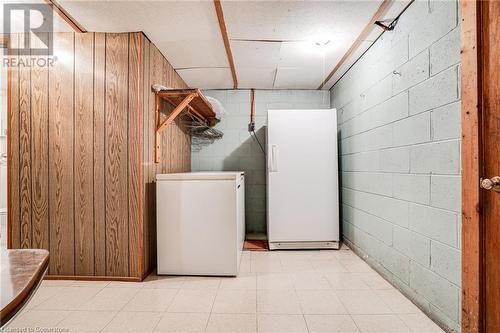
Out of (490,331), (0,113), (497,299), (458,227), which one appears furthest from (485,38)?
(0,113)

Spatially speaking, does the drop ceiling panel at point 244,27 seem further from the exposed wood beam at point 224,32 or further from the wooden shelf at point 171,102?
the wooden shelf at point 171,102

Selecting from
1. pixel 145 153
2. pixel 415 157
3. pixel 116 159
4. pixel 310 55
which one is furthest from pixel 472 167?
pixel 116 159

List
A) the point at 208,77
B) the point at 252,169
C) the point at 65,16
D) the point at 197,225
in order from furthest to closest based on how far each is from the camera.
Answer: the point at 252,169 → the point at 208,77 → the point at 197,225 → the point at 65,16

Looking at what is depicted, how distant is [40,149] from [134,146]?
32.1 inches

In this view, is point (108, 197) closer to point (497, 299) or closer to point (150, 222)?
point (150, 222)

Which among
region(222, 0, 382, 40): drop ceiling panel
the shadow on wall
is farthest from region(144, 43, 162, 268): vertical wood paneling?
the shadow on wall

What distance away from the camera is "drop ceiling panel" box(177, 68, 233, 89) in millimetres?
3158

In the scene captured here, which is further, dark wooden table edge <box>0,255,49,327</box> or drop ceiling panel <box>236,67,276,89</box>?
drop ceiling panel <box>236,67,276,89</box>

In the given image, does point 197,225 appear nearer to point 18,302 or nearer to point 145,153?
point 145,153

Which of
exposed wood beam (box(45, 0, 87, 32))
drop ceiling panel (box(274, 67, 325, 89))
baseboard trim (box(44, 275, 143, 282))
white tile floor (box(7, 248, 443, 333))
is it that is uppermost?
drop ceiling panel (box(274, 67, 325, 89))

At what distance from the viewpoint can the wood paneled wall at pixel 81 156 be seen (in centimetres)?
219

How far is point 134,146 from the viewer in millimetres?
2182

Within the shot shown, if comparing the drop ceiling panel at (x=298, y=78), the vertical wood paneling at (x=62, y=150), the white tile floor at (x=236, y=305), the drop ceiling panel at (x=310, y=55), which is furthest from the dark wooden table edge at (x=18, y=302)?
the drop ceiling panel at (x=298, y=78)

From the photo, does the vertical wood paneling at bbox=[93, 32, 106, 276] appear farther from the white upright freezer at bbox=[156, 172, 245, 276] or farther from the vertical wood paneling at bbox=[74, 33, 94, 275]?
the white upright freezer at bbox=[156, 172, 245, 276]
